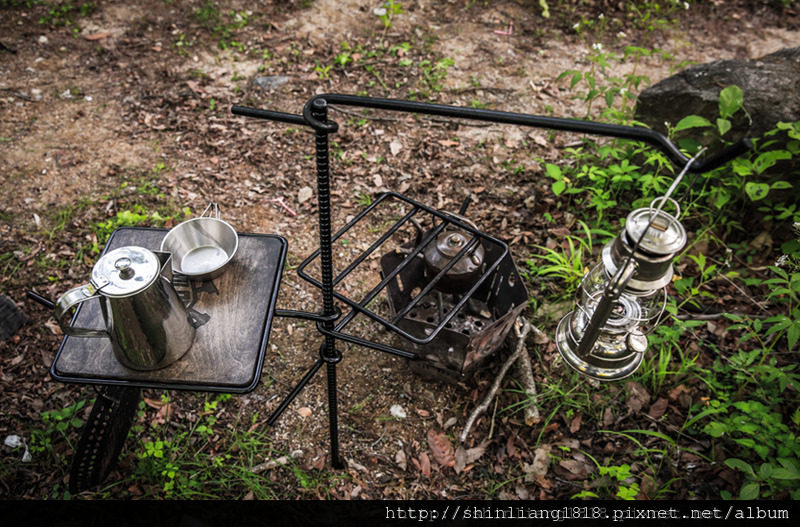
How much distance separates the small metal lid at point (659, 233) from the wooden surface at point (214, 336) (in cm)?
144

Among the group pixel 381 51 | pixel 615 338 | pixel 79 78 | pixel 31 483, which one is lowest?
pixel 31 483

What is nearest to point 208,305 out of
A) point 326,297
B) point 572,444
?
point 326,297

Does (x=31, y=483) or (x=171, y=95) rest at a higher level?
(x=171, y=95)

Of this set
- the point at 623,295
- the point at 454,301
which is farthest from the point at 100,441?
the point at 623,295

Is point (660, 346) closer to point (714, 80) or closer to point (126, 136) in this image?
point (714, 80)

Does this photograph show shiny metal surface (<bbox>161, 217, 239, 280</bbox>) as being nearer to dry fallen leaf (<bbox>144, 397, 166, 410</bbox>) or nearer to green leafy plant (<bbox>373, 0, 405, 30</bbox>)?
dry fallen leaf (<bbox>144, 397, 166, 410</bbox>)

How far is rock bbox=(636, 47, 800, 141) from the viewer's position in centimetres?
361

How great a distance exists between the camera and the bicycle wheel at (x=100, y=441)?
2537 millimetres

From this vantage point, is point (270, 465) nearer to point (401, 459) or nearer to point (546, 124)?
point (401, 459)

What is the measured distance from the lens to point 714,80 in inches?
153

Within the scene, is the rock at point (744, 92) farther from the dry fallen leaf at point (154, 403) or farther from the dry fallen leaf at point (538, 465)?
the dry fallen leaf at point (154, 403)

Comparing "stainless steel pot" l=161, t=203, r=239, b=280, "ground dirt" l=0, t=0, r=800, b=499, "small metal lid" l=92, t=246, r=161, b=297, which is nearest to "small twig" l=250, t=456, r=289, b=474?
"ground dirt" l=0, t=0, r=800, b=499

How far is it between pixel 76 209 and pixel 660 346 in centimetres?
466

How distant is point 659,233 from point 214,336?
1.69 m
